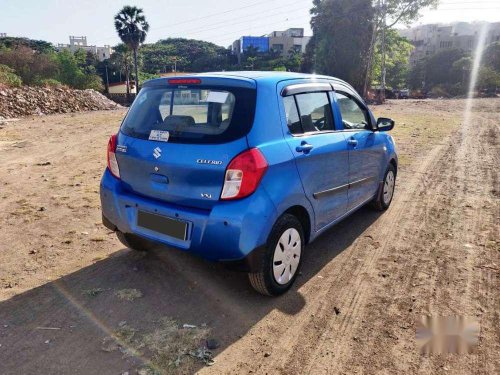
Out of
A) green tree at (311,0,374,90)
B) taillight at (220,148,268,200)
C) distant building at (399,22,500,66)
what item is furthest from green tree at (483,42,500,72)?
taillight at (220,148,268,200)

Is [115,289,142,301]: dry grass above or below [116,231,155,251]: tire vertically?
below

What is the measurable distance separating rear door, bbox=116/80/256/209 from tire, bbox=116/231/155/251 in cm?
73

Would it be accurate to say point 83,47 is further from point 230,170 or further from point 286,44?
point 230,170

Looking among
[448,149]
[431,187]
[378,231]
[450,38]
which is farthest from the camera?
[450,38]

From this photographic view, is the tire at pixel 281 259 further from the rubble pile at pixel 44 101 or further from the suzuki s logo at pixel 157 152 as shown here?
the rubble pile at pixel 44 101

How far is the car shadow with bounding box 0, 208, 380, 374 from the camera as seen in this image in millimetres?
2543

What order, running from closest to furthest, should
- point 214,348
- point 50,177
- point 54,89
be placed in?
point 214,348, point 50,177, point 54,89

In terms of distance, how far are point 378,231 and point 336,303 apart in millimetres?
1830

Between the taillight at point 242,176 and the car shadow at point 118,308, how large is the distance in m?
1.00

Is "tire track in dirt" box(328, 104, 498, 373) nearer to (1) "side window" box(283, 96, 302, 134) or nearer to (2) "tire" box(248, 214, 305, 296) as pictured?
(2) "tire" box(248, 214, 305, 296)

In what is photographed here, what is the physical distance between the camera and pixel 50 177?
715 cm

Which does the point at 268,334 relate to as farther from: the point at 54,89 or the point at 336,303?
the point at 54,89

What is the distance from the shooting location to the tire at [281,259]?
119 inches

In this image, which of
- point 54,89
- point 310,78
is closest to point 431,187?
point 310,78
